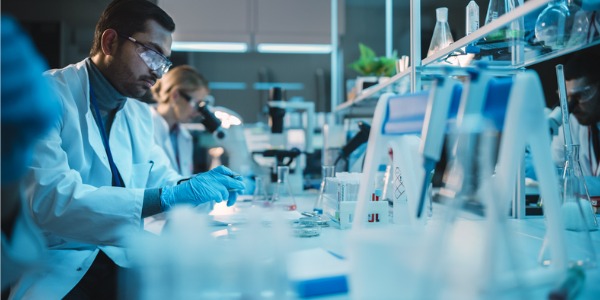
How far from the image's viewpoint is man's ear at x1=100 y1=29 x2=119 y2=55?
72.6 inches

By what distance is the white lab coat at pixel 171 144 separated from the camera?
10.8 feet

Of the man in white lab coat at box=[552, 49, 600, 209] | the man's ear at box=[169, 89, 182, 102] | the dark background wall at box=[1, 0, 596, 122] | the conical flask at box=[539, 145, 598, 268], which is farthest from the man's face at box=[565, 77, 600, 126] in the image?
the dark background wall at box=[1, 0, 596, 122]

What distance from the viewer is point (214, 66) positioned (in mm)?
6070

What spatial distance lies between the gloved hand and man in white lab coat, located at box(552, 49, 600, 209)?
5.66 ft

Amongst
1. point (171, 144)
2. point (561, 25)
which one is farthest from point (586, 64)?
point (171, 144)

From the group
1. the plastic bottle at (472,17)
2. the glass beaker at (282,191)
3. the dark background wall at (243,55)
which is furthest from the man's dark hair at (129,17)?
the dark background wall at (243,55)

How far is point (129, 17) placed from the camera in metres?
1.83

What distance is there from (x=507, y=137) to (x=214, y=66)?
568 cm

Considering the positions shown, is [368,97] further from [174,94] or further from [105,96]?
[174,94]

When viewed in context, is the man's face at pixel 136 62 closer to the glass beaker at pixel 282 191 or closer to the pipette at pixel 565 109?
the glass beaker at pixel 282 191

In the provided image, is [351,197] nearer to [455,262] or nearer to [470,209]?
[470,209]

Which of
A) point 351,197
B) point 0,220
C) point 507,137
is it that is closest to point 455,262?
point 507,137

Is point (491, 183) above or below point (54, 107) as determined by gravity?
below

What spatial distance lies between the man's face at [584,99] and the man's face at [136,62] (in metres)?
2.25
